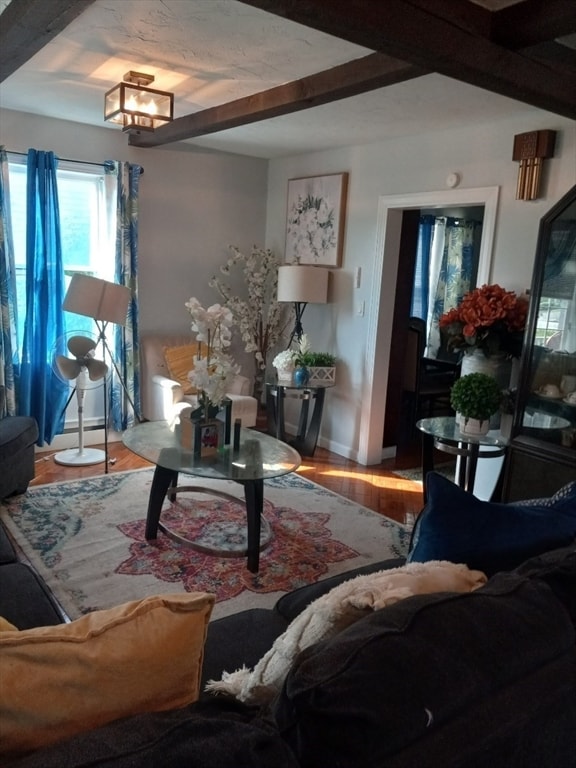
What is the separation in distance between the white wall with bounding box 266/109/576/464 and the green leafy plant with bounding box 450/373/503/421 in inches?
25.1

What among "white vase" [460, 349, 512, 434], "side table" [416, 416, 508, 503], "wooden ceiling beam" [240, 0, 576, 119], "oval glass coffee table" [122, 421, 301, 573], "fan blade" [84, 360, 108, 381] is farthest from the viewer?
"fan blade" [84, 360, 108, 381]

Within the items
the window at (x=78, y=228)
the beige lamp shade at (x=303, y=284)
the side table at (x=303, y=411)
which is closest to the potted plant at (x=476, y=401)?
the side table at (x=303, y=411)

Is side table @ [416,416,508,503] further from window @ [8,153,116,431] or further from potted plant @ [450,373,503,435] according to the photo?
window @ [8,153,116,431]

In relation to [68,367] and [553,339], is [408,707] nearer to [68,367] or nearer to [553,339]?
[553,339]

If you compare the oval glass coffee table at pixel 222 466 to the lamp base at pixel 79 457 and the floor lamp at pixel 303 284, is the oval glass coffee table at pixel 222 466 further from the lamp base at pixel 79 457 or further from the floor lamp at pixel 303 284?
the floor lamp at pixel 303 284

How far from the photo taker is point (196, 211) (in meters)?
5.17

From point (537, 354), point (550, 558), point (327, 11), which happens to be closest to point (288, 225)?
point (537, 354)

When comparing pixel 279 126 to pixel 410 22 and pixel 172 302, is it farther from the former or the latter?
pixel 410 22

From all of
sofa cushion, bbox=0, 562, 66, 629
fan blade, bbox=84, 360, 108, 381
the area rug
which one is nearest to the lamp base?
the area rug

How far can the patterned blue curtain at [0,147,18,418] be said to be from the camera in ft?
13.4

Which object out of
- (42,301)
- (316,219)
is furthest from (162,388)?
(316,219)

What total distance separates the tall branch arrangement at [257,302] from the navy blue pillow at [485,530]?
3.79 meters

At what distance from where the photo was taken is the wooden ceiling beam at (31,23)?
79.2 inches

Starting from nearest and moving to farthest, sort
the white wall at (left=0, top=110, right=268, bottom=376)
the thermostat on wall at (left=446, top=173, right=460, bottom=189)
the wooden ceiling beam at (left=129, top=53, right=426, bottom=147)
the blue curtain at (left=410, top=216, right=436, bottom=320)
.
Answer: the wooden ceiling beam at (left=129, top=53, right=426, bottom=147)
the thermostat on wall at (left=446, top=173, right=460, bottom=189)
the white wall at (left=0, top=110, right=268, bottom=376)
the blue curtain at (left=410, top=216, right=436, bottom=320)
